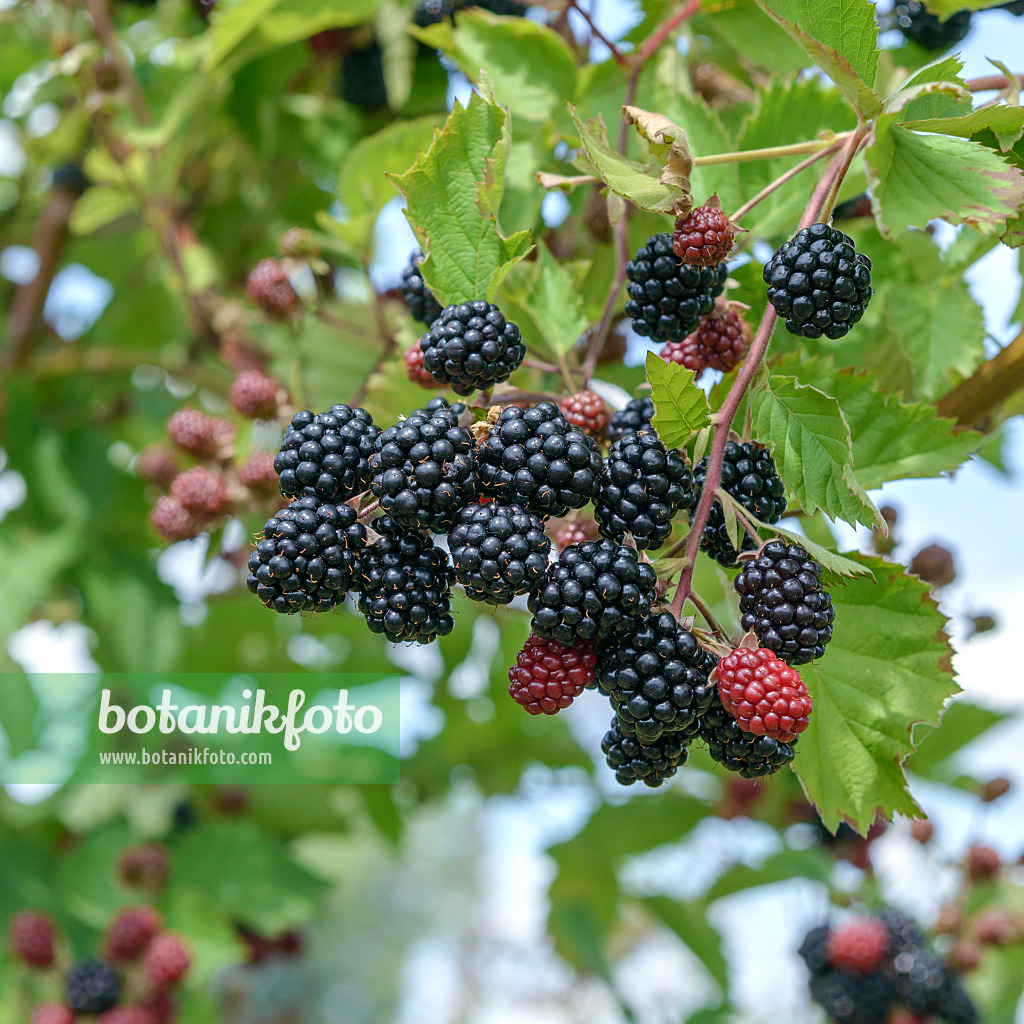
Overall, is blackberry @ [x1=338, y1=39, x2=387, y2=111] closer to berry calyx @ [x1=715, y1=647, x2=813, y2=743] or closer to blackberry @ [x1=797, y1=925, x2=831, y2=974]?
berry calyx @ [x1=715, y1=647, x2=813, y2=743]

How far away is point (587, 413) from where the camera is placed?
825mm

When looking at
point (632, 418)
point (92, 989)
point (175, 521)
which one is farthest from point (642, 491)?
point (92, 989)

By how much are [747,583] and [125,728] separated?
1.79 metres

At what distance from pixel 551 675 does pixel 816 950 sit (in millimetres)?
1345

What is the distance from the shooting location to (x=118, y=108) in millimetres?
1744

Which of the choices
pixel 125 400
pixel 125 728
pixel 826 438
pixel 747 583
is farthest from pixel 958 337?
pixel 125 400

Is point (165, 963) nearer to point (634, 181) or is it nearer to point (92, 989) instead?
point (92, 989)

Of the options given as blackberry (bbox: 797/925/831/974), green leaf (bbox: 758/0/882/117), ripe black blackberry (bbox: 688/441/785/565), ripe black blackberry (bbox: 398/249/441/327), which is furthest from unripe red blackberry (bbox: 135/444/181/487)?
blackberry (bbox: 797/925/831/974)

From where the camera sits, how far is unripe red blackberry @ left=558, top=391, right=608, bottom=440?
82cm

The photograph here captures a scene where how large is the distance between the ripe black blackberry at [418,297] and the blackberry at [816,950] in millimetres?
1421

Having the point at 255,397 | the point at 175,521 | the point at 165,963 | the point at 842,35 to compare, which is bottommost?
the point at 165,963

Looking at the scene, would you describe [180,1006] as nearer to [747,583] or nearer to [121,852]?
[121,852]

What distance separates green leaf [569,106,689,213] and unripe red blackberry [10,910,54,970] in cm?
187

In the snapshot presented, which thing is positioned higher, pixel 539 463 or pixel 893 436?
pixel 539 463
